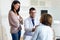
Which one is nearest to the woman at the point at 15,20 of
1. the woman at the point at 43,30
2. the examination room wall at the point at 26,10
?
the examination room wall at the point at 26,10

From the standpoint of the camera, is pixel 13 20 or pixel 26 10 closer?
pixel 13 20

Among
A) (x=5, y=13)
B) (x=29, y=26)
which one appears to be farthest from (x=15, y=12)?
(x=5, y=13)

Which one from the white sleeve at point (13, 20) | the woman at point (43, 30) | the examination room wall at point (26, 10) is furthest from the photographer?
the examination room wall at point (26, 10)

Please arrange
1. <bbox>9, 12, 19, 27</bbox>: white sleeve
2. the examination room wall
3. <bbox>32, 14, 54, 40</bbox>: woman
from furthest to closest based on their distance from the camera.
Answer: the examination room wall
<bbox>9, 12, 19, 27</bbox>: white sleeve
<bbox>32, 14, 54, 40</bbox>: woman

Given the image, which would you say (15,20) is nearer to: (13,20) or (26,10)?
(13,20)

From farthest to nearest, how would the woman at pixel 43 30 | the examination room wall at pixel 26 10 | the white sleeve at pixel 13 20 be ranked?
1. the examination room wall at pixel 26 10
2. the white sleeve at pixel 13 20
3. the woman at pixel 43 30

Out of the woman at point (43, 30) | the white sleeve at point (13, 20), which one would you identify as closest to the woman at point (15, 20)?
the white sleeve at point (13, 20)

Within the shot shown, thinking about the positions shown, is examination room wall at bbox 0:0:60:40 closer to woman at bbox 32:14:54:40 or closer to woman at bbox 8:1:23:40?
woman at bbox 8:1:23:40

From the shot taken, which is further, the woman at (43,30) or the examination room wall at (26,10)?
the examination room wall at (26,10)

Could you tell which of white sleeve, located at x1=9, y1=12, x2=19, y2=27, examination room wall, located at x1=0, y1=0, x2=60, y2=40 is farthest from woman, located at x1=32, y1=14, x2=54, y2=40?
examination room wall, located at x1=0, y1=0, x2=60, y2=40

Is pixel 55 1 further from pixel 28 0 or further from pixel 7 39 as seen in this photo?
pixel 7 39

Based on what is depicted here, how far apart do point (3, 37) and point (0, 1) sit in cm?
101

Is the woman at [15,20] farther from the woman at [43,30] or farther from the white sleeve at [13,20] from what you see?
the woman at [43,30]

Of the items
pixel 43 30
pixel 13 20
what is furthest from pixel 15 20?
pixel 43 30
